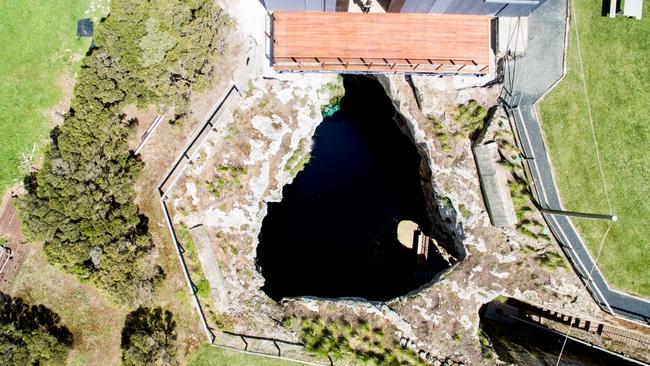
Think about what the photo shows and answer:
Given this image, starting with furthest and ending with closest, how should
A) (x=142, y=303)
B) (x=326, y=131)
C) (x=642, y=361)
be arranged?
(x=326, y=131) < (x=142, y=303) < (x=642, y=361)

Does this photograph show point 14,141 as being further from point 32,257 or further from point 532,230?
point 532,230

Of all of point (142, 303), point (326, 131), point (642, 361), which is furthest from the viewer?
point (326, 131)

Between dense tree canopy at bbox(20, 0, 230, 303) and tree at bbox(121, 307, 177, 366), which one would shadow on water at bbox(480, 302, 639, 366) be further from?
dense tree canopy at bbox(20, 0, 230, 303)

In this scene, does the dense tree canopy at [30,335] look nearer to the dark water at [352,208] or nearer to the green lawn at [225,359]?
the green lawn at [225,359]

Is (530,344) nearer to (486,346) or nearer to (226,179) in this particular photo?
(486,346)

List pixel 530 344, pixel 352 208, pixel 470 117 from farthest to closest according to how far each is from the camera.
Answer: pixel 352 208
pixel 530 344
pixel 470 117

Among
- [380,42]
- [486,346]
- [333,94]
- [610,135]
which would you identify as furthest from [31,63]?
[610,135]

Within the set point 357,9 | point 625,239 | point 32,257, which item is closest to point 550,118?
point 625,239
